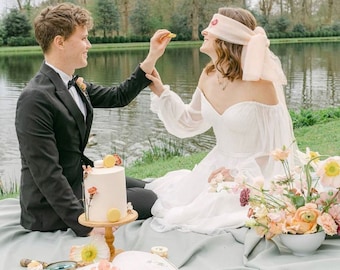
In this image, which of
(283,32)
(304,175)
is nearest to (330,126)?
(304,175)

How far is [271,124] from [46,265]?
1707 millimetres

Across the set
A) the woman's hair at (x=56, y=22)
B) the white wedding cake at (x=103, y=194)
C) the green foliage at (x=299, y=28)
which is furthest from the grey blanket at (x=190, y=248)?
the green foliage at (x=299, y=28)

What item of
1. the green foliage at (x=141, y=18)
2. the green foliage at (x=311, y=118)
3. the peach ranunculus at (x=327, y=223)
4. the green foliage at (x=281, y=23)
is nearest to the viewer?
the peach ranunculus at (x=327, y=223)

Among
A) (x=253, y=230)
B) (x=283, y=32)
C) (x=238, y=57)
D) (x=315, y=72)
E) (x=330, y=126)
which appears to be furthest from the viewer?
(x=283, y=32)

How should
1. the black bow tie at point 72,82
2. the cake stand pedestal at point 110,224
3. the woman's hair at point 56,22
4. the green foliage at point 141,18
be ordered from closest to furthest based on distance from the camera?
the cake stand pedestal at point 110,224 < the woman's hair at point 56,22 < the black bow tie at point 72,82 < the green foliage at point 141,18

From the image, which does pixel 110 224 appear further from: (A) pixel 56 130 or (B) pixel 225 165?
(B) pixel 225 165

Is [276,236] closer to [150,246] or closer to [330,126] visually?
[150,246]

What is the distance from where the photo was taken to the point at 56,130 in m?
3.50

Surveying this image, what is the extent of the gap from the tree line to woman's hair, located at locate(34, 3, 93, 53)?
37.3m

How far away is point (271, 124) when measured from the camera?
3.74 m

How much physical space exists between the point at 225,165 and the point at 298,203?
94 cm

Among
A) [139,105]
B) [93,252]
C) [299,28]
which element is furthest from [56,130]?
[299,28]

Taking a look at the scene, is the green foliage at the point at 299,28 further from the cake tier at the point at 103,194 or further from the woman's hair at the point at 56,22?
the cake tier at the point at 103,194

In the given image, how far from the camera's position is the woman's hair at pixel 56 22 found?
Answer: 3518 millimetres
